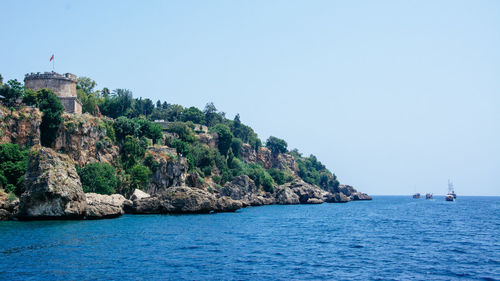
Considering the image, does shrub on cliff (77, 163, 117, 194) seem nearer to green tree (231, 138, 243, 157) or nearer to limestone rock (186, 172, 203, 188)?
limestone rock (186, 172, 203, 188)

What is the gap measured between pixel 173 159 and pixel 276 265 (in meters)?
52.2

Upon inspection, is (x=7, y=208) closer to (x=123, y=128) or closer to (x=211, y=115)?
(x=123, y=128)

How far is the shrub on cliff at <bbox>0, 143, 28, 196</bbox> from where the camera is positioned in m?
51.6

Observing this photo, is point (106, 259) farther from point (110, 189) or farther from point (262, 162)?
point (262, 162)

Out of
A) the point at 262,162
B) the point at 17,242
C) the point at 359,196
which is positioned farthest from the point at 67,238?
the point at 359,196

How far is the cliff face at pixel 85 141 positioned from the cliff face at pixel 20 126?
476cm

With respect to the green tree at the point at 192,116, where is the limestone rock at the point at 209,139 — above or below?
below

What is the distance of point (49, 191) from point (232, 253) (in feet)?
81.2

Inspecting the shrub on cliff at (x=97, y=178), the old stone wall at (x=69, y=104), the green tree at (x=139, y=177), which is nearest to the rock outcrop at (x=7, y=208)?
the shrub on cliff at (x=97, y=178)

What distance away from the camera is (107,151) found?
7212cm

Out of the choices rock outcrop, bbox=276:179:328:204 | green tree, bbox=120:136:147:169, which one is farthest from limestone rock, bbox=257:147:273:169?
green tree, bbox=120:136:147:169

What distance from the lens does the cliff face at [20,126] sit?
5861 cm

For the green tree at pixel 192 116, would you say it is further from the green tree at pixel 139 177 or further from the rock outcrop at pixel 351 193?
the rock outcrop at pixel 351 193

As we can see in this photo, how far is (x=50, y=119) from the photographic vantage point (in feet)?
209
